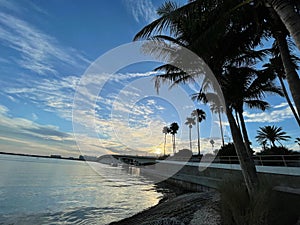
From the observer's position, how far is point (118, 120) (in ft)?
47.8

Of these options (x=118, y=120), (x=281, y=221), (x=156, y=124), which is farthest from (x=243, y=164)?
(x=156, y=124)

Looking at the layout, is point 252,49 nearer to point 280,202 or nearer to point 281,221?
point 280,202

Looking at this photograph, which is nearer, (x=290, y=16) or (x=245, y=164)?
(x=290, y=16)

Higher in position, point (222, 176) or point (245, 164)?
point (245, 164)

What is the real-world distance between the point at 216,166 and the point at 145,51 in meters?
12.0

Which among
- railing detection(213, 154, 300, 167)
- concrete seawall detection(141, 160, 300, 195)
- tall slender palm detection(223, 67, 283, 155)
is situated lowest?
concrete seawall detection(141, 160, 300, 195)

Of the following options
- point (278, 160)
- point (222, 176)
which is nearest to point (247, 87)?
point (278, 160)

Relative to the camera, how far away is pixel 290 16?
2990 mm

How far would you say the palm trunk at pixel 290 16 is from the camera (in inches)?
113

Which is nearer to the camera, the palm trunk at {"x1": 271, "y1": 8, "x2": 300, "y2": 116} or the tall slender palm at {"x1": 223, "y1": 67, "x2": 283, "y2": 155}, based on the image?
the palm trunk at {"x1": 271, "y1": 8, "x2": 300, "y2": 116}

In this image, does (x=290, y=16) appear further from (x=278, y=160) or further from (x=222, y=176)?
(x=222, y=176)

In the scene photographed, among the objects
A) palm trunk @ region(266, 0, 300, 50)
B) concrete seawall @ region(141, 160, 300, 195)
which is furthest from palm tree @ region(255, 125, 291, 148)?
palm trunk @ region(266, 0, 300, 50)

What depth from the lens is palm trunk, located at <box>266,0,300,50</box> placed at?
2863 millimetres

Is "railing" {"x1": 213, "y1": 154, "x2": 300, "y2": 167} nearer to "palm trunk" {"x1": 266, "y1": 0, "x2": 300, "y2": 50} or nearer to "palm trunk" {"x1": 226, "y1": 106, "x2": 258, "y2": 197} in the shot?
"palm trunk" {"x1": 226, "y1": 106, "x2": 258, "y2": 197}
